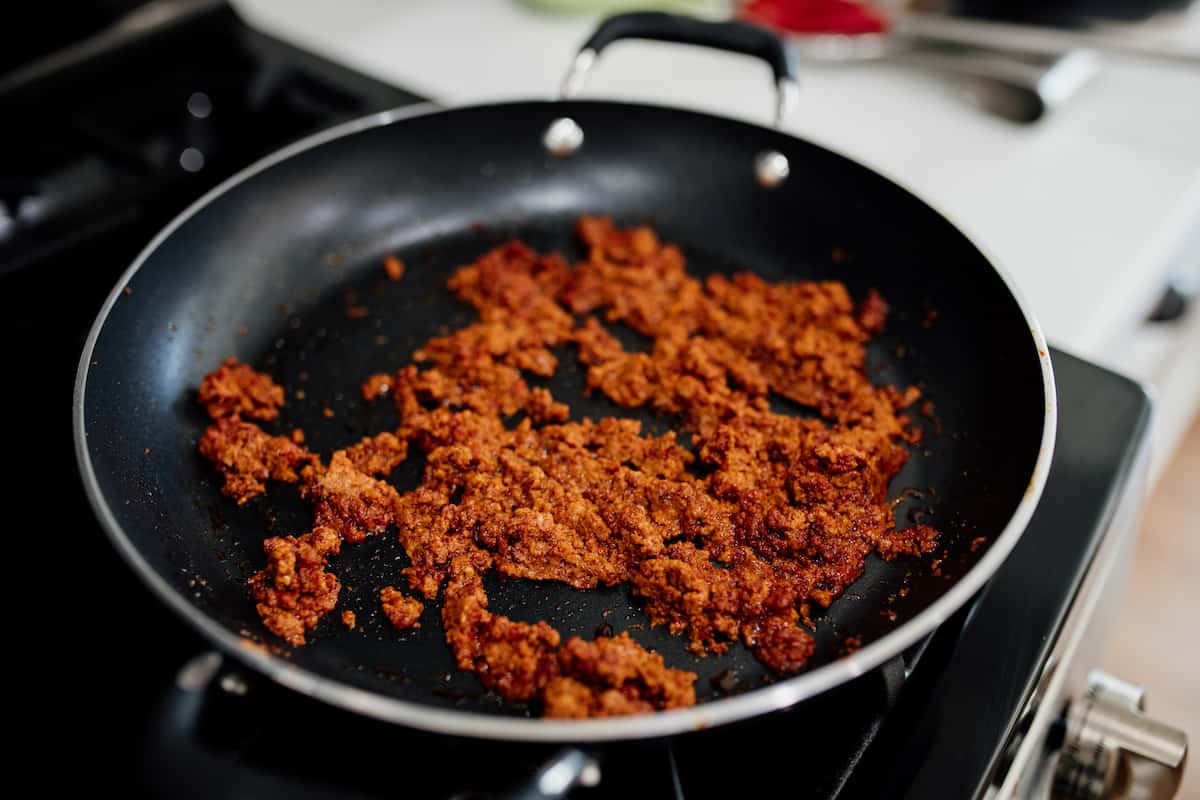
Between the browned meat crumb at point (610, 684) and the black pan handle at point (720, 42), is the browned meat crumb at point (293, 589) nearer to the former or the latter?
the browned meat crumb at point (610, 684)

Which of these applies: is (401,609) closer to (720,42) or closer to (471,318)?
(471,318)

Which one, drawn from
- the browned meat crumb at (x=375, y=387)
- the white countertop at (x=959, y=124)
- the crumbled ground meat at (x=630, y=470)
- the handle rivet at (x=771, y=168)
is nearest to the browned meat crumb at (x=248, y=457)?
the crumbled ground meat at (x=630, y=470)

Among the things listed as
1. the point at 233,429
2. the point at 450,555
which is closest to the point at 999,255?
the point at 450,555

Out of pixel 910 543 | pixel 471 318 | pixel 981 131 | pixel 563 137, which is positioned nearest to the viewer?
pixel 910 543

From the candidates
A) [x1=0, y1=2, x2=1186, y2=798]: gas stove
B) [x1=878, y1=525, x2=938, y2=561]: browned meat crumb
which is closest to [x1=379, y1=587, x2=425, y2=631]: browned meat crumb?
[x1=0, y1=2, x2=1186, y2=798]: gas stove

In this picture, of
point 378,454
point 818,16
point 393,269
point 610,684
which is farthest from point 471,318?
point 818,16

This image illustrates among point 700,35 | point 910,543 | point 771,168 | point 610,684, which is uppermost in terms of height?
point 700,35

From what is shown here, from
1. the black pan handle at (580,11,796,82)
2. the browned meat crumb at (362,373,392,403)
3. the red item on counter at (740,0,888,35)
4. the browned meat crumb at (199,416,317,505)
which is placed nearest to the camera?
the browned meat crumb at (199,416,317,505)

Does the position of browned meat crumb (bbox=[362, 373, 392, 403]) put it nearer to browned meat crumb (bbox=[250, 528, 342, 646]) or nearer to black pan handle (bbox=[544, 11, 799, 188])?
browned meat crumb (bbox=[250, 528, 342, 646])

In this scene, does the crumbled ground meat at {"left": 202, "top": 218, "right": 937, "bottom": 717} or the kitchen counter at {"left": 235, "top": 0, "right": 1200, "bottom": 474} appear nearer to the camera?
the crumbled ground meat at {"left": 202, "top": 218, "right": 937, "bottom": 717}
